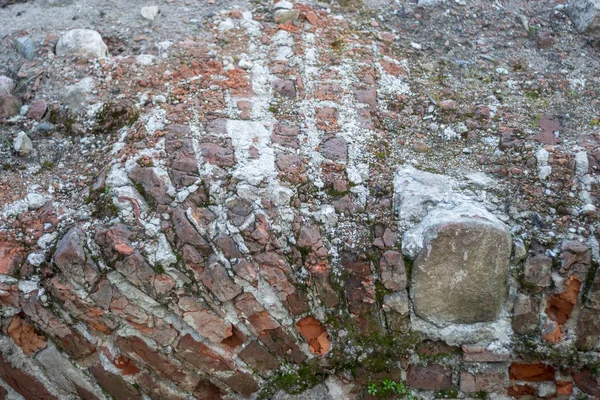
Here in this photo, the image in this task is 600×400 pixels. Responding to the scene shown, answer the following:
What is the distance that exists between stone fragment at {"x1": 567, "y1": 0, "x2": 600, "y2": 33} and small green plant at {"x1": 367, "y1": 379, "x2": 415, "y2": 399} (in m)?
2.59

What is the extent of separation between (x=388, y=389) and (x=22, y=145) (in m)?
2.33

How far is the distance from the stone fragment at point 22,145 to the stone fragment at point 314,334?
1.75 metres

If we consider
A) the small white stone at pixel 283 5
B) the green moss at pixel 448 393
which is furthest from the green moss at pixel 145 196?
the green moss at pixel 448 393

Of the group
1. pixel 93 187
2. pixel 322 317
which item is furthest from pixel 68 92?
pixel 322 317

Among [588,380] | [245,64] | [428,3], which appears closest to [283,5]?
[245,64]

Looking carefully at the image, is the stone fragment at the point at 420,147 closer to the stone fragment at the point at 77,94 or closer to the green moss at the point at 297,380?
the green moss at the point at 297,380

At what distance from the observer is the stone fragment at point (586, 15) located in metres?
3.64

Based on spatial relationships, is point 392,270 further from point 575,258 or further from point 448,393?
point 575,258

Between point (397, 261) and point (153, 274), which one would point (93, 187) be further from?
point (397, 261)

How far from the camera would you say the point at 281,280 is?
267 centimetres

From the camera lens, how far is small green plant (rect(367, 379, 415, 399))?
280 cm

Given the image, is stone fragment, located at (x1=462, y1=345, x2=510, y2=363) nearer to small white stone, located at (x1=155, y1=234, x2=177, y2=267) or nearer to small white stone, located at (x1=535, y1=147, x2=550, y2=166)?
small white stone, located at (x1=535, y1=147, x2=550, y2=166)

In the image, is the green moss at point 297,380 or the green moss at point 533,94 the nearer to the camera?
the green moss at point 297,380

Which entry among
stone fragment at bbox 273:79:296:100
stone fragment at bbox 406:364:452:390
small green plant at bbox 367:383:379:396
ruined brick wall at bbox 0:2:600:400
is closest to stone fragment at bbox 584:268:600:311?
ruined brick wall at bbox 0:2:600:400
